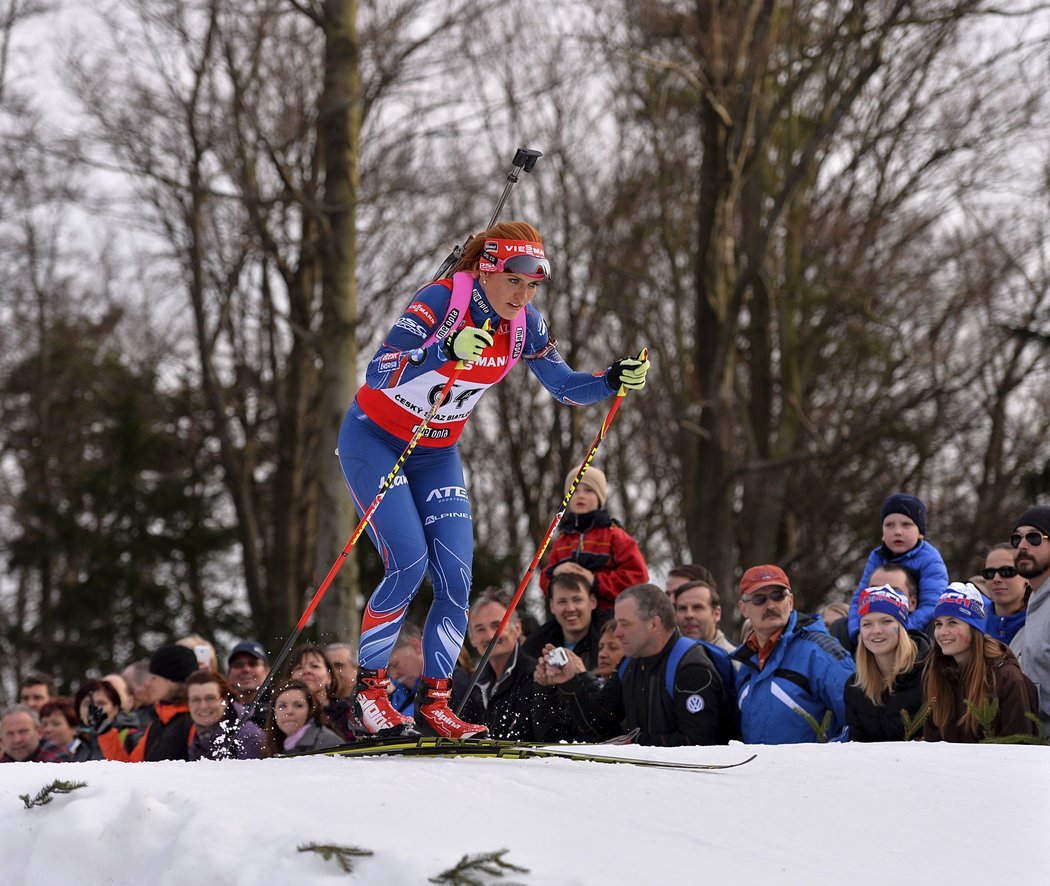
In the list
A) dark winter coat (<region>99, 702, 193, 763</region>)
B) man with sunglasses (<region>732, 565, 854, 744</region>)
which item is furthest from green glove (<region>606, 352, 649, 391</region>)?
dark winter coat (<region>99, 702, 193, 763</region>)

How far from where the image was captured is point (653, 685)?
6426 mm

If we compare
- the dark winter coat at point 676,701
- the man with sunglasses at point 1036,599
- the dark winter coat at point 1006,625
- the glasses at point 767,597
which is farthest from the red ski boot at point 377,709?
the dark winter coat at point 1006,625

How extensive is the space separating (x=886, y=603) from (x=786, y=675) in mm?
625

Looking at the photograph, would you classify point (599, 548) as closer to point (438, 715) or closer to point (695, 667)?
point (695, 667)

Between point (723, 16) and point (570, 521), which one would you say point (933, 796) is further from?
point (723, 16)

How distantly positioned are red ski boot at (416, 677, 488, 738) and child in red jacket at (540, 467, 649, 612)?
2046 millimetres

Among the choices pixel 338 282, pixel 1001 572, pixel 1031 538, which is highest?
pixel 338 282

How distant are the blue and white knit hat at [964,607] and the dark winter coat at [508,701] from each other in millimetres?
2301

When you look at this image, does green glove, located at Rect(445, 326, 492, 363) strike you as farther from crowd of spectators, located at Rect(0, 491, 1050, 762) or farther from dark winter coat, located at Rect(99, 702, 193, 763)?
dark winter coat, located at Rect(99, 702, 193, 763)

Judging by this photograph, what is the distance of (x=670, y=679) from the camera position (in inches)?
252

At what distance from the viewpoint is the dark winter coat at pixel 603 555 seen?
310 inches

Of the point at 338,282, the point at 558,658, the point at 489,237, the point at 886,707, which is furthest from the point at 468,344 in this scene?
the point at 338,282

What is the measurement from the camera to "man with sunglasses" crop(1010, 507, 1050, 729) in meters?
5.71

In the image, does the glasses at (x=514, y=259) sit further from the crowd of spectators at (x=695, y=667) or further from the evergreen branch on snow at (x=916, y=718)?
the evergreen branch on snow at (x=916, y=718)
